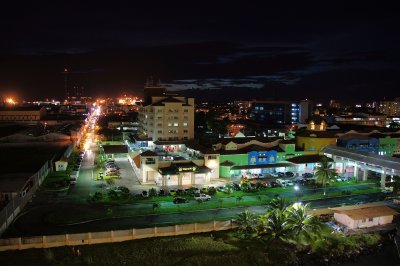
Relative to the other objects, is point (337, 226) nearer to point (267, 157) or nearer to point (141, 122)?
point (267, 157)

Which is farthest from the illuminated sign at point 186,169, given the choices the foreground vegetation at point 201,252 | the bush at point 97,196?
the foreground vegetation at point 201,252

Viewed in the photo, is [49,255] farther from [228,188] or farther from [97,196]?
[228,188]

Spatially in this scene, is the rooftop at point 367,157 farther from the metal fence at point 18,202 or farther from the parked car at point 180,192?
the metal fence at point 18,202

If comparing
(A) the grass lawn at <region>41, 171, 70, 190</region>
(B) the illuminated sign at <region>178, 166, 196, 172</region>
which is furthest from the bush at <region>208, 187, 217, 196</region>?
(A) the grass lawn at <region>41, 171, 70, 190</region>

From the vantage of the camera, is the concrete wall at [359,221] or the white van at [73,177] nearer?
the concrete wall at [359,221]

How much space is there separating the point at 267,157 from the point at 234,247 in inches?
659

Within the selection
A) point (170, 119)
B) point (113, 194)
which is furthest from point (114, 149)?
point (113, 194)

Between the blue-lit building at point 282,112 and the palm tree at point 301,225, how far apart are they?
2678 inches

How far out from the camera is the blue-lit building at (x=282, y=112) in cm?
8519

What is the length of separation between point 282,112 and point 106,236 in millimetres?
76245

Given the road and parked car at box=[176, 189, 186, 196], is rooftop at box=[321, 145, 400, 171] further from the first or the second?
parked car at box=[176, 189, 186, 196]

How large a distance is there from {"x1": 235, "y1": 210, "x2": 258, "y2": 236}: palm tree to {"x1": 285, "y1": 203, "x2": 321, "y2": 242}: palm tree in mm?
1941

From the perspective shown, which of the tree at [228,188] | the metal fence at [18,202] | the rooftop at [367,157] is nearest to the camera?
the metal fence at [18,202]

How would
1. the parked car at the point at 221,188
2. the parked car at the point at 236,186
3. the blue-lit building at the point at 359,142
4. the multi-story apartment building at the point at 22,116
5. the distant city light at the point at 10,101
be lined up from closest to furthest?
the parked car at the point at 221,188 → the parked car at the point at 236,186 → the blue-lit building at the point at 359,142 → the multi-story apartment building at the point at 22,116 → the distant city light at the point at 10,101
